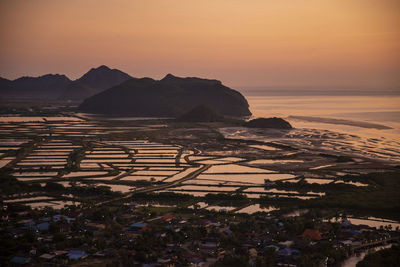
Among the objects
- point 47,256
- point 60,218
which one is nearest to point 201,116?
point 60,218

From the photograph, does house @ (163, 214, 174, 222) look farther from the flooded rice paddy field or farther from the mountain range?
the mountain range

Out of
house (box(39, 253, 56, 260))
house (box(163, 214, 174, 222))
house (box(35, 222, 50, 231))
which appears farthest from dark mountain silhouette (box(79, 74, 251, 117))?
house (box(39, 253, 56, 260))

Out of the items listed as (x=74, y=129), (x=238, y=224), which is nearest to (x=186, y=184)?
(x=238, y=224)

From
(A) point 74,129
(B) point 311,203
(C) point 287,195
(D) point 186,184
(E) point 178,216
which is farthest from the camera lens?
(A) point 74,129

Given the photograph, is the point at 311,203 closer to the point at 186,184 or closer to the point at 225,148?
the point at 186,184

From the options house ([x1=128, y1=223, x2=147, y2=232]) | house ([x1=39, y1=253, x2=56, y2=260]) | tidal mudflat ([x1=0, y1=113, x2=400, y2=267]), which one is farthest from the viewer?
tidal mudflat ([x1=0, y1=113, x2=400, y2=267])

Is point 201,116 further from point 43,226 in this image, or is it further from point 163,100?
point 43,226
